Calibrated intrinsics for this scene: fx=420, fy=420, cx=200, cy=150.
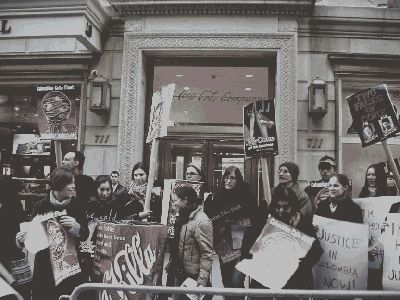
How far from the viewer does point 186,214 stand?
15.1 ft

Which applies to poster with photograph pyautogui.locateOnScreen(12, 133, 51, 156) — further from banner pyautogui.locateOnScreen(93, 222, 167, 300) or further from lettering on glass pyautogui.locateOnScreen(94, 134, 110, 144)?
banner pyautogui.locateOnScreen(93, 222, 167, 300)

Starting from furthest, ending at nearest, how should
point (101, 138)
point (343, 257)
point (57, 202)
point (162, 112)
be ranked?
point (101, 138) < point (162, 112) < point (57, 202) < point (343, 257)

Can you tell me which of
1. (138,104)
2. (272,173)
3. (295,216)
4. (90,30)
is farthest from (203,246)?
(90,30)

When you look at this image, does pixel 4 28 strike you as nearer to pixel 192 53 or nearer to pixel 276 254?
pixel 192 53

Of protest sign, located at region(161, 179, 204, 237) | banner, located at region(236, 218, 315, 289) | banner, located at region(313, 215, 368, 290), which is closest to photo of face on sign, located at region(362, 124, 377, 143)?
banner, located at region(313, 215, 368, 290)

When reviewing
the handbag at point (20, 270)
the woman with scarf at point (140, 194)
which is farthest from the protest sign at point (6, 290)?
the woman with scarf at point (140, 194)

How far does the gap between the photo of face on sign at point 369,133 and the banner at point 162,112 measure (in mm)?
2404

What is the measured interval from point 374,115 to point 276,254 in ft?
8.08

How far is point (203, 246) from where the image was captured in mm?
4391

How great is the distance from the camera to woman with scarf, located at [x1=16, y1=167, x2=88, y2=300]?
12.1 ft

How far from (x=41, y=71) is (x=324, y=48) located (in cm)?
629

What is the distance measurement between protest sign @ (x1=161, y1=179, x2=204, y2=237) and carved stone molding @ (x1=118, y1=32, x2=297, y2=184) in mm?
2872

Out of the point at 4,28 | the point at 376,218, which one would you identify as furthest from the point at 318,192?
the point at 4,28

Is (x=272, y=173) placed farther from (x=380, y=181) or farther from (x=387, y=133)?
(x=387, y=133)
